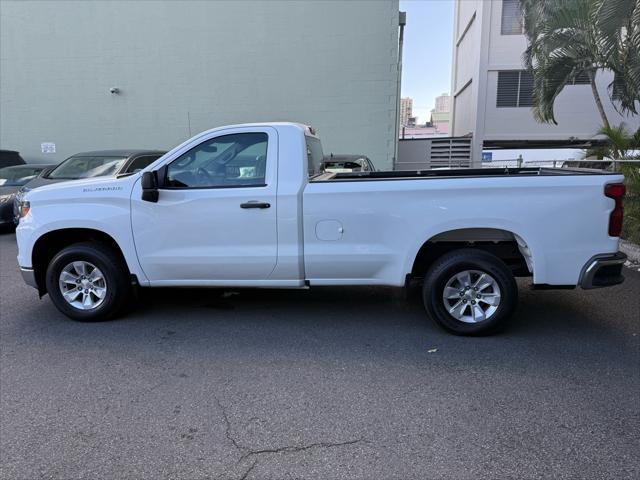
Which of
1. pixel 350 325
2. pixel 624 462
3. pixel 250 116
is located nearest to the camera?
pixel 624 462

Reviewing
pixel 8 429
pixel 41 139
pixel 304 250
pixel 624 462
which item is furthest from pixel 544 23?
pixel 41 139

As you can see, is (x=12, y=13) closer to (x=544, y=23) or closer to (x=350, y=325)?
(x=544, y=23)

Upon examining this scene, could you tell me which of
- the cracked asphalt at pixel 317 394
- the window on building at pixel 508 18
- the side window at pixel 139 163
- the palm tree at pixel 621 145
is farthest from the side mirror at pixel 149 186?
the window on building at pixel 508 18

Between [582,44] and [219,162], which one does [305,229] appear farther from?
[582,44]

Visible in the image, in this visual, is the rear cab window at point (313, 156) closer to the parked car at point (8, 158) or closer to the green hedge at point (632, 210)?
the green hedge at point (632, 210)

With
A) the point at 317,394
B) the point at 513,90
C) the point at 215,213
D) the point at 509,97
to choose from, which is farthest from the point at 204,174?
the point at 513,90

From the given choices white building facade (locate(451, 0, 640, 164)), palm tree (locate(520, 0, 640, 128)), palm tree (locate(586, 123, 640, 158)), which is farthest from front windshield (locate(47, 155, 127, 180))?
white building facade (locate(451, 0, 640, 164))

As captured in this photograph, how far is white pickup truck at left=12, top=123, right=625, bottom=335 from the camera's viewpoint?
14.0 feet

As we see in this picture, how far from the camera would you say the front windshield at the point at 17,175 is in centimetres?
1099

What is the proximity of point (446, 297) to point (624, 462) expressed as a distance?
201 centimetres

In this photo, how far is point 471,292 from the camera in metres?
4.52

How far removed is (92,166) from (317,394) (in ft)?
26.6

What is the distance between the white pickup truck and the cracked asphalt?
19.0 inches

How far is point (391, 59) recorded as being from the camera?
49.4 feet
